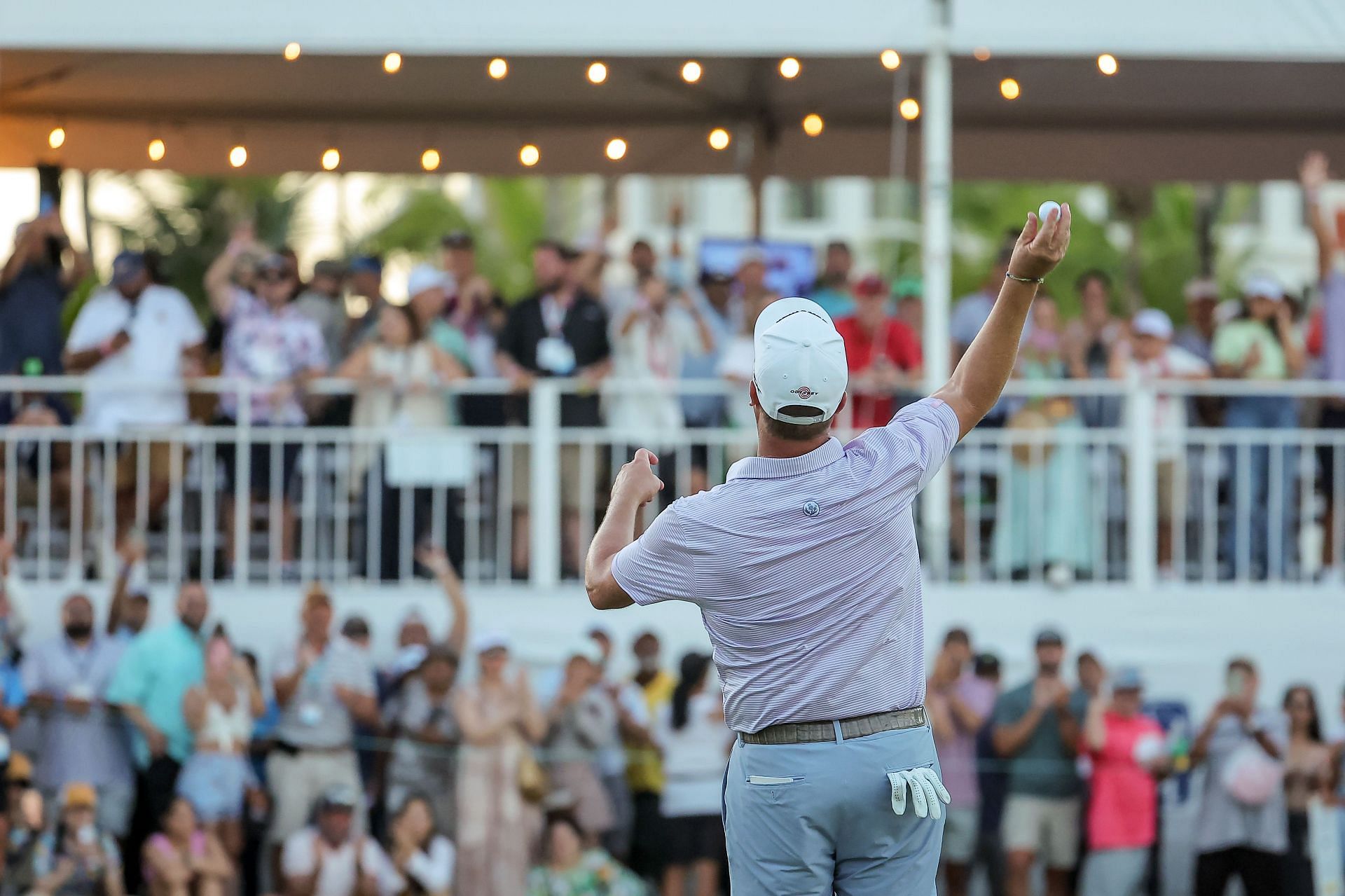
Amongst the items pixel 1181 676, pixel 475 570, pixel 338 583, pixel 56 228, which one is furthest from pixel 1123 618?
pixel 56 228

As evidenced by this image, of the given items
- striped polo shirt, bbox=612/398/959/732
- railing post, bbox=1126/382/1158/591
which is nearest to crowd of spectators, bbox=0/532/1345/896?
railing post, bbox=1126/382/1158/591

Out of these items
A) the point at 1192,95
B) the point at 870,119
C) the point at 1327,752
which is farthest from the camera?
the point at 870,119

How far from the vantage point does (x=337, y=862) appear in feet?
30.0

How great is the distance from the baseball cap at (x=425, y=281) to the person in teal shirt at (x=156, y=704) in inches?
89.0

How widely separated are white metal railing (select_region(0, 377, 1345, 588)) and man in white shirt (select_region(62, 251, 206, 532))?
0.04m

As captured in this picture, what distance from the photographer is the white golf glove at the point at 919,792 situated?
3.67 m

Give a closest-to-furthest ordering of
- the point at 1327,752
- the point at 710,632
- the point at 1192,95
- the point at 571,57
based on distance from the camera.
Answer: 1. the point at 710,632
2. the point at 1327,752
3. the point at 571,57
4. the point at 1192,95

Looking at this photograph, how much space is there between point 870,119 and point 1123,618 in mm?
4334

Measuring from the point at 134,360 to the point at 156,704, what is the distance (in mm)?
2036

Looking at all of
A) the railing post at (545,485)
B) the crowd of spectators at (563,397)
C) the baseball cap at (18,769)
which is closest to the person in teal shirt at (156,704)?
the baseball cap at (18,769)

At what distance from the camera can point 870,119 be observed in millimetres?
13102

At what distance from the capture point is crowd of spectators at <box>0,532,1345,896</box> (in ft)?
30.1

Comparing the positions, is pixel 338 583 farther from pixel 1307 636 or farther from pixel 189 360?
pixel 1307 636

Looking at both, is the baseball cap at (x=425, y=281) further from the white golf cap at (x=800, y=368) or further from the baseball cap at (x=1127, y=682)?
the white golf cap at (x=800, y=368)
